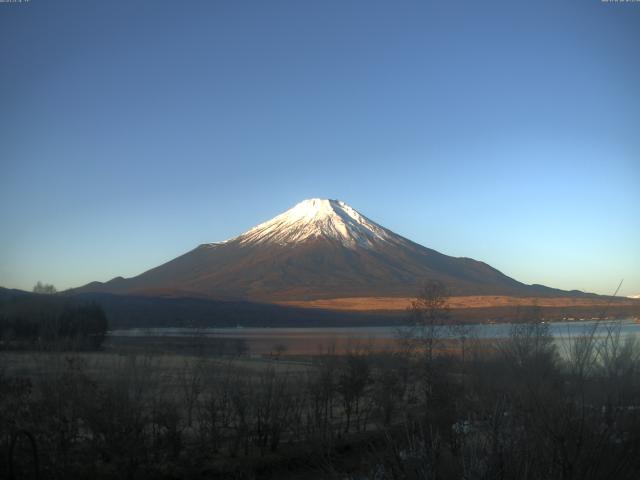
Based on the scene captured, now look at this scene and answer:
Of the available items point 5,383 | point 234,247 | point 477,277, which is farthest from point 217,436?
point 234,247

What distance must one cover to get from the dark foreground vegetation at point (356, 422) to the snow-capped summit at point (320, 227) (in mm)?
142986

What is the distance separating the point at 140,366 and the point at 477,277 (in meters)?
144

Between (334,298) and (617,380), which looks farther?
(334,298)

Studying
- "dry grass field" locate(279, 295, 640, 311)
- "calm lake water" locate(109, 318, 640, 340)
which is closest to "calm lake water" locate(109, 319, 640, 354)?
"calm lake water" locate(109, 318, 640, 340)

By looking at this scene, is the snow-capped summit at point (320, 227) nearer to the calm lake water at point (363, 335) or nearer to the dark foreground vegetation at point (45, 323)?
the calm lake water at point (363, 335)

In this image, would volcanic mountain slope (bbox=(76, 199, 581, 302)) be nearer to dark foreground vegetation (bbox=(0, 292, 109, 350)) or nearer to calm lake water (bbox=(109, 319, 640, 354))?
calm lake water (bbox=(109, 319, 640, 354))

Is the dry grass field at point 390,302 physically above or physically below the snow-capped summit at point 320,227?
below

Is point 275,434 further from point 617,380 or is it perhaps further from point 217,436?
point 617,380

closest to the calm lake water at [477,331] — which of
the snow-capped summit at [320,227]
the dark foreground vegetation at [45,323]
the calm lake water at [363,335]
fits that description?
the calm lake water at [363,335]

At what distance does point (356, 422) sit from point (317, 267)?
128515 mm

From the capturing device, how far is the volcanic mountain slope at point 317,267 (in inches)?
5000

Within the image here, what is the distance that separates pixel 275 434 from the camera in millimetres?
14312

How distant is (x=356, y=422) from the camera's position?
18.0 metres

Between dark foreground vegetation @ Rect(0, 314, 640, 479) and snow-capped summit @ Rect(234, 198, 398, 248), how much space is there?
14299 cm
